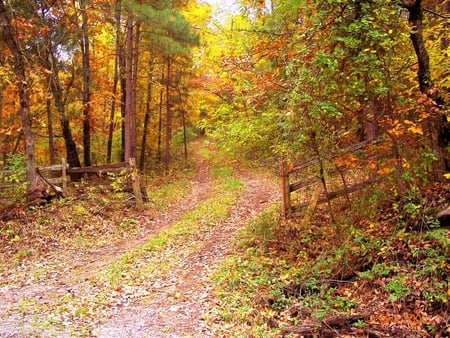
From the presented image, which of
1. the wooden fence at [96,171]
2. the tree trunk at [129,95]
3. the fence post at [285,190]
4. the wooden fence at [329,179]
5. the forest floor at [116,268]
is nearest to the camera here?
the forest floor at [116,268]

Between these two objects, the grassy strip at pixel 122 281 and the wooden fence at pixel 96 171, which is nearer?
the grassy strip at pixel 122 281

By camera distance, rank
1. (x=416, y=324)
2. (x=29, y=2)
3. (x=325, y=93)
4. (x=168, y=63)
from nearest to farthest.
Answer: (x=416, y=324), (x=325, y=93), (x=29, y=2), (x=168, y=63)

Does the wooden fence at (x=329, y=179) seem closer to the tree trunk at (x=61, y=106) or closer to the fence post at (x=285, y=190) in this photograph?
the fence post at (x=285, y=190)

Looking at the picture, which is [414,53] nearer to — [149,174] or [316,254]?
[316,254]

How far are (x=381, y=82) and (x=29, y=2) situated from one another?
13655mm

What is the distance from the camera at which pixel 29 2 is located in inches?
605

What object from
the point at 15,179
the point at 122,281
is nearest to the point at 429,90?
the point at 122,281

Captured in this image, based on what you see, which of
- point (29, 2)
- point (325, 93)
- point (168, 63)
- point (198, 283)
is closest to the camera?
point (325, 93)

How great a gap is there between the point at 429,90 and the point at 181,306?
5.43 metres

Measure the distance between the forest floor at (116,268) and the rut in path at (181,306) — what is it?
0.02 m

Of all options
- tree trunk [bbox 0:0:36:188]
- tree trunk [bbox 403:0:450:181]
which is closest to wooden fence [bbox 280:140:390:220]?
tree trunk [bbox 403:0:450:181]

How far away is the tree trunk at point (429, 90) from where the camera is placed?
7066 millimetres

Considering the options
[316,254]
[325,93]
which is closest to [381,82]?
[325,93]

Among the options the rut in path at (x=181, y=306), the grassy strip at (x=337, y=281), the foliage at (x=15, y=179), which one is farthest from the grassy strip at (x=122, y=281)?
the foliage at (x=15, y=179)
